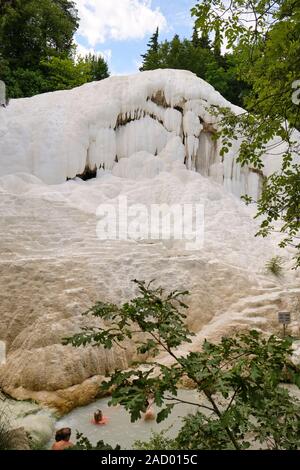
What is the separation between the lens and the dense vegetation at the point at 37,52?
19000mm

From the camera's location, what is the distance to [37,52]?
2127 centimetres

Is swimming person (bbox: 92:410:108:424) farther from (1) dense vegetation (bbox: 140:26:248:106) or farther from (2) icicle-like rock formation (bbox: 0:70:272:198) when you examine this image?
(1) dense vegetation (bbox: 140:26:248:106)

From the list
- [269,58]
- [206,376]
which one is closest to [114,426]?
[206,376]

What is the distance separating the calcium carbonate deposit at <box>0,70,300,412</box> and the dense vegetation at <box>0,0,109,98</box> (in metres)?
5.24

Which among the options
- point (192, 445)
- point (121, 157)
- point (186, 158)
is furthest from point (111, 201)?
point (192, 445)

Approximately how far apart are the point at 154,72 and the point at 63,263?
1019 centimetres

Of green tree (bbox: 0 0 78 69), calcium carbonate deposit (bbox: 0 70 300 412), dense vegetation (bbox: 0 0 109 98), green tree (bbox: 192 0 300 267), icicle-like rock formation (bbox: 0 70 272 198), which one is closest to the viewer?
green tree (bbox: 192 0 300 267)

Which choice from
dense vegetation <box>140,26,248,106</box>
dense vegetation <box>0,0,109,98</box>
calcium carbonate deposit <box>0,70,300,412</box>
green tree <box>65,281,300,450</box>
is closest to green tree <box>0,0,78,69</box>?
dense vegetation <box>0,0,109,98</box>

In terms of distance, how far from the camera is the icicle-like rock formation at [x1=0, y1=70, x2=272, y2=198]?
13.2 m

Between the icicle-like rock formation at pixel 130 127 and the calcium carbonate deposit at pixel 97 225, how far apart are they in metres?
0.04

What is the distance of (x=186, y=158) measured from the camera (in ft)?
46.0

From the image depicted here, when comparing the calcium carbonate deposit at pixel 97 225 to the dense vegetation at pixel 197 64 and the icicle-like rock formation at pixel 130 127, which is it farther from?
the dense vegetation at pixel 197 64

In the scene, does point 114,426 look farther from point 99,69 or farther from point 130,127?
point 99,69

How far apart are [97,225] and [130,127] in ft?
18.3
